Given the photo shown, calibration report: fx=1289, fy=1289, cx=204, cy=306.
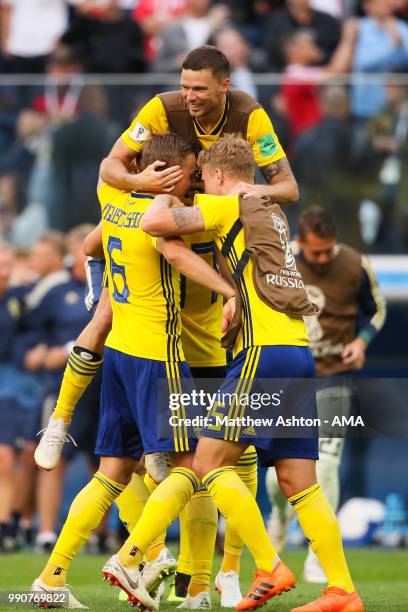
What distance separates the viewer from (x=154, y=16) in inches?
556

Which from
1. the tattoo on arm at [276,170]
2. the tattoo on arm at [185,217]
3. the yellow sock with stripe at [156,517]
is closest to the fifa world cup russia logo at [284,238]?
the tattoo on arm at [185,217]

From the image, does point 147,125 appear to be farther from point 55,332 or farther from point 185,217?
point 55,332

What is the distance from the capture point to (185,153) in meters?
6.68

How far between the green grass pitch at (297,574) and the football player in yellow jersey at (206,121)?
2249 mm

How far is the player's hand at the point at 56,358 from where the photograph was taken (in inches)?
448

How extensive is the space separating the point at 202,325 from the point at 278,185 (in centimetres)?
87

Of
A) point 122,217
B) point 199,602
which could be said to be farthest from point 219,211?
point 199,602

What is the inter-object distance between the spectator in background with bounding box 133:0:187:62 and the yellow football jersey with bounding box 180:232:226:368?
23.0 feet

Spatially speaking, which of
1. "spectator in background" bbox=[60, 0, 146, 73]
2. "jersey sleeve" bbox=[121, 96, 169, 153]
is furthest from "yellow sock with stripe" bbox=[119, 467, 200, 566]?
"spectator in background" bbox=[60, 0, 146, 73]

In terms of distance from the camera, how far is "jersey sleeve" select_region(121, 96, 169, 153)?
7.04 metres

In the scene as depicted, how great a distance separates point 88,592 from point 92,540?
3.77 metres

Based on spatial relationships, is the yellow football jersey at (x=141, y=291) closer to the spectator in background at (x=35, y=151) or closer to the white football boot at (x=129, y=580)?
the white football boot at (x=129, y=580)

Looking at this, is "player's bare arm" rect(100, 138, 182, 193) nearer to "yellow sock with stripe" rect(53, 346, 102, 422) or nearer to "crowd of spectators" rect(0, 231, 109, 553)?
"yellow sock with stripe" rect(53, 346, 102, 422)

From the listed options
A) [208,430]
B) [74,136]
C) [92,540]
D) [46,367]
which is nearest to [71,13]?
[74,136]
